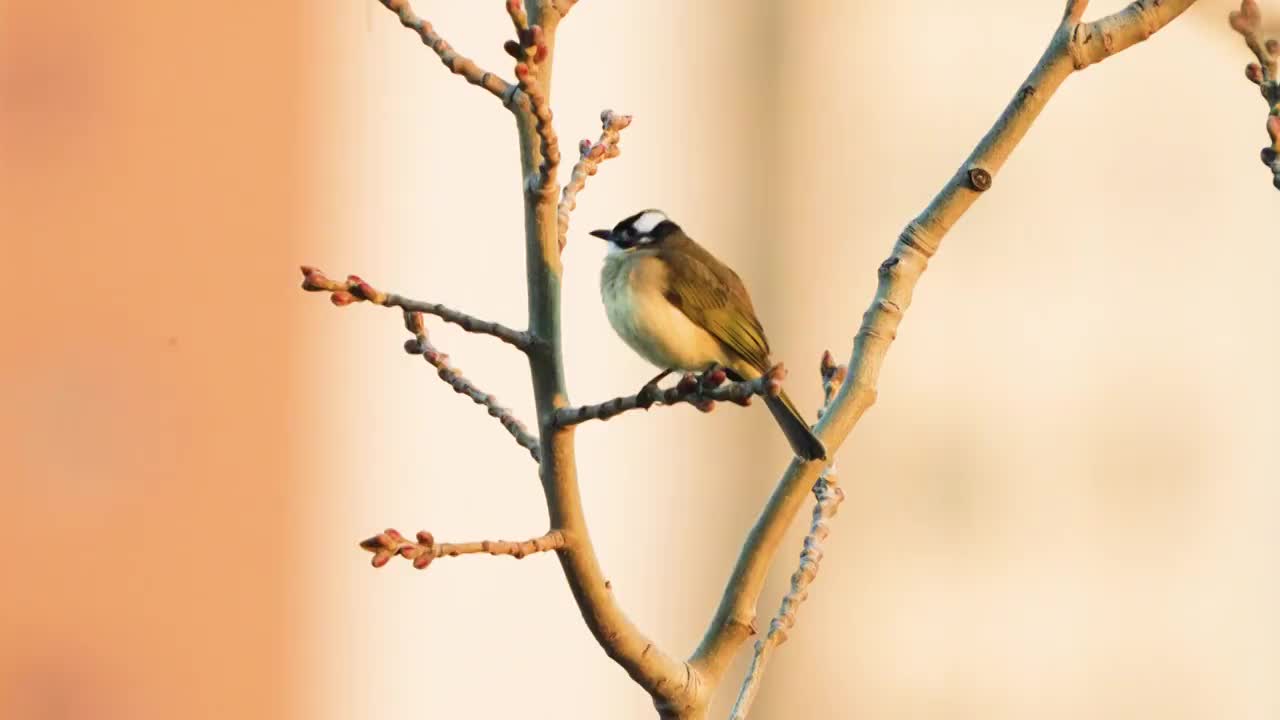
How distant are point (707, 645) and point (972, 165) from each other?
283mm

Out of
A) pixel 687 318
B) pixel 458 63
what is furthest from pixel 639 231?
pixel 458 63

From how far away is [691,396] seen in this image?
59 cm

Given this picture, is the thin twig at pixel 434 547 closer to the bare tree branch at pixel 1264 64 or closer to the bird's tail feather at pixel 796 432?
the bird's tail feather at pixel 796 432

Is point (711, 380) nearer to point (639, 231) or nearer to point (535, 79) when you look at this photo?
point (535, 79)

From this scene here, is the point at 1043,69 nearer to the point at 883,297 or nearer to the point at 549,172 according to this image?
the point at 883,297

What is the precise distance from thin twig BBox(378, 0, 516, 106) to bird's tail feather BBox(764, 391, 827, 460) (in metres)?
0.18

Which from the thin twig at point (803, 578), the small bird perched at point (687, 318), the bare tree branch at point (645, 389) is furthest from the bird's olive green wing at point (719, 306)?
the bare tree branch at point (645, 389)

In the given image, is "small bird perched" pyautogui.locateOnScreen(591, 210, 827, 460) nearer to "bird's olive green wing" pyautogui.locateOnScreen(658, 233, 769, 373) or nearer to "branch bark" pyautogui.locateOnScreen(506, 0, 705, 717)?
"bird's olive green wing" pyautogui.locateOnScreen(658, 233, 769, 373)

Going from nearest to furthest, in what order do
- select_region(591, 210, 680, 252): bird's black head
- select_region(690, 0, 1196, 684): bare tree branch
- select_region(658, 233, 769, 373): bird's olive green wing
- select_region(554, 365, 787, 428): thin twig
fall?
select_region(554, 365, 787, 428): thin twig, select_region(690, 0, 1196, 684): bare tree branch, select_region(658, 233, 769, 373): bird's olive green wing, select_region(591, 210, 680, 252): bird's black head

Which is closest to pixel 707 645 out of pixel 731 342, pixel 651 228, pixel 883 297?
pixel 883 297

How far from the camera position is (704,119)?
2.40 m

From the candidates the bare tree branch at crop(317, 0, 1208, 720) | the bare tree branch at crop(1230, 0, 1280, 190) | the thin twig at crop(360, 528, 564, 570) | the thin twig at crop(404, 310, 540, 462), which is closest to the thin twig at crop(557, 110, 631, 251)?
the bare tree branch at crop(317, 0, 1208, 720)

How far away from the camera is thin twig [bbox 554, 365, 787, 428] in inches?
21.1

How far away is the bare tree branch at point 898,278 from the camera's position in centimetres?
65
